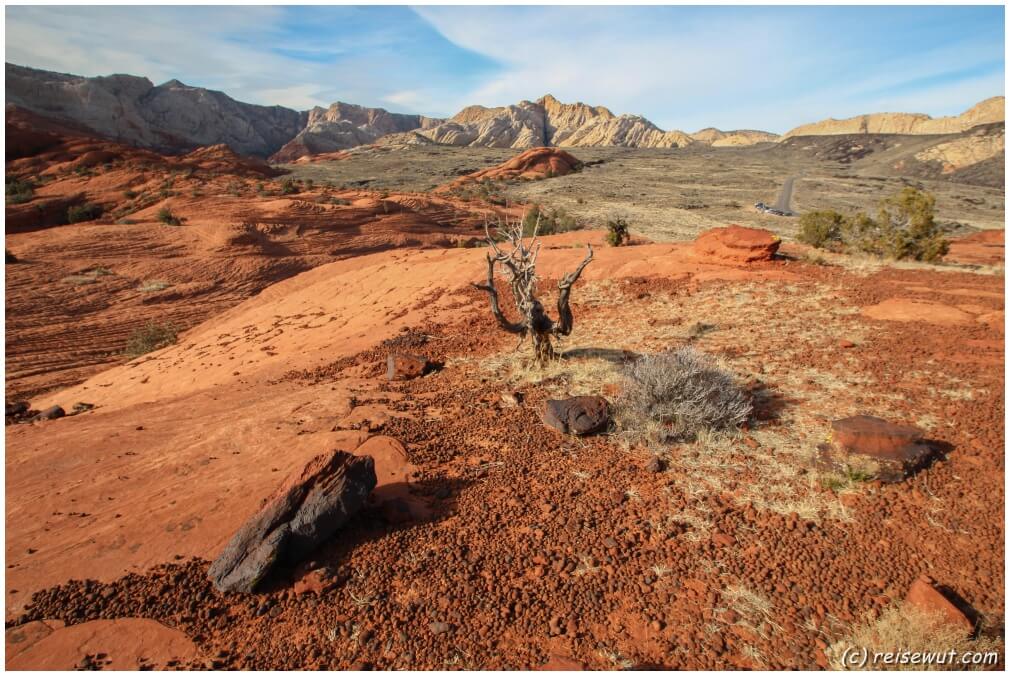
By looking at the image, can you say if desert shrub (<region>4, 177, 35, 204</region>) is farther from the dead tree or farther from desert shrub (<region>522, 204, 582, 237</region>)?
the dead tree

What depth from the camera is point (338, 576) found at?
3.22m

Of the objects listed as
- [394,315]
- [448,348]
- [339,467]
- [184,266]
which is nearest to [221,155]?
[184,266]

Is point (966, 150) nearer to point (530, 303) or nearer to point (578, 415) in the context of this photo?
point (530, 303)

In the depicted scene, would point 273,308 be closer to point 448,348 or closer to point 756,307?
point 448,348

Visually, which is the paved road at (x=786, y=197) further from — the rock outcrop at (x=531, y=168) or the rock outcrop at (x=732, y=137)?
the rock outcrop at (x=732, y=137)

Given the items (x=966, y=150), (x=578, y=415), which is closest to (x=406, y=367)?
(x=578, y=415)

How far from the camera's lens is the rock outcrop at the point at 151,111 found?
182ft

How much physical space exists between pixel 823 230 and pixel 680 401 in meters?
14.2

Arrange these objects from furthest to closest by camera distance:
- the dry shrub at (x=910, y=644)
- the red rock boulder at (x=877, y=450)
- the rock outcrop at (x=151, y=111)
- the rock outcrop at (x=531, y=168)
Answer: the rock outcrop at (x=151, y=111) < the rock outcrop at (x=531, y=168) < the red rock boulder at (x=877, y=450) < the dry shrub at (x=910, y=644)

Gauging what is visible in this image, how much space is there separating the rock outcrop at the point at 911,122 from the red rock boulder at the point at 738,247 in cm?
8683

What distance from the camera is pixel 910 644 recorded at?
2734mm

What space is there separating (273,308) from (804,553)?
14.1 metres

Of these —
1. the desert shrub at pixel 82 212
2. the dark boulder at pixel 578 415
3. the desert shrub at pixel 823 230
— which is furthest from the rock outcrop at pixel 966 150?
the desert shrub at pixel 82 212

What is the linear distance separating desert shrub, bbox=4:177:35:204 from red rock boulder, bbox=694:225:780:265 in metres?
28.9
